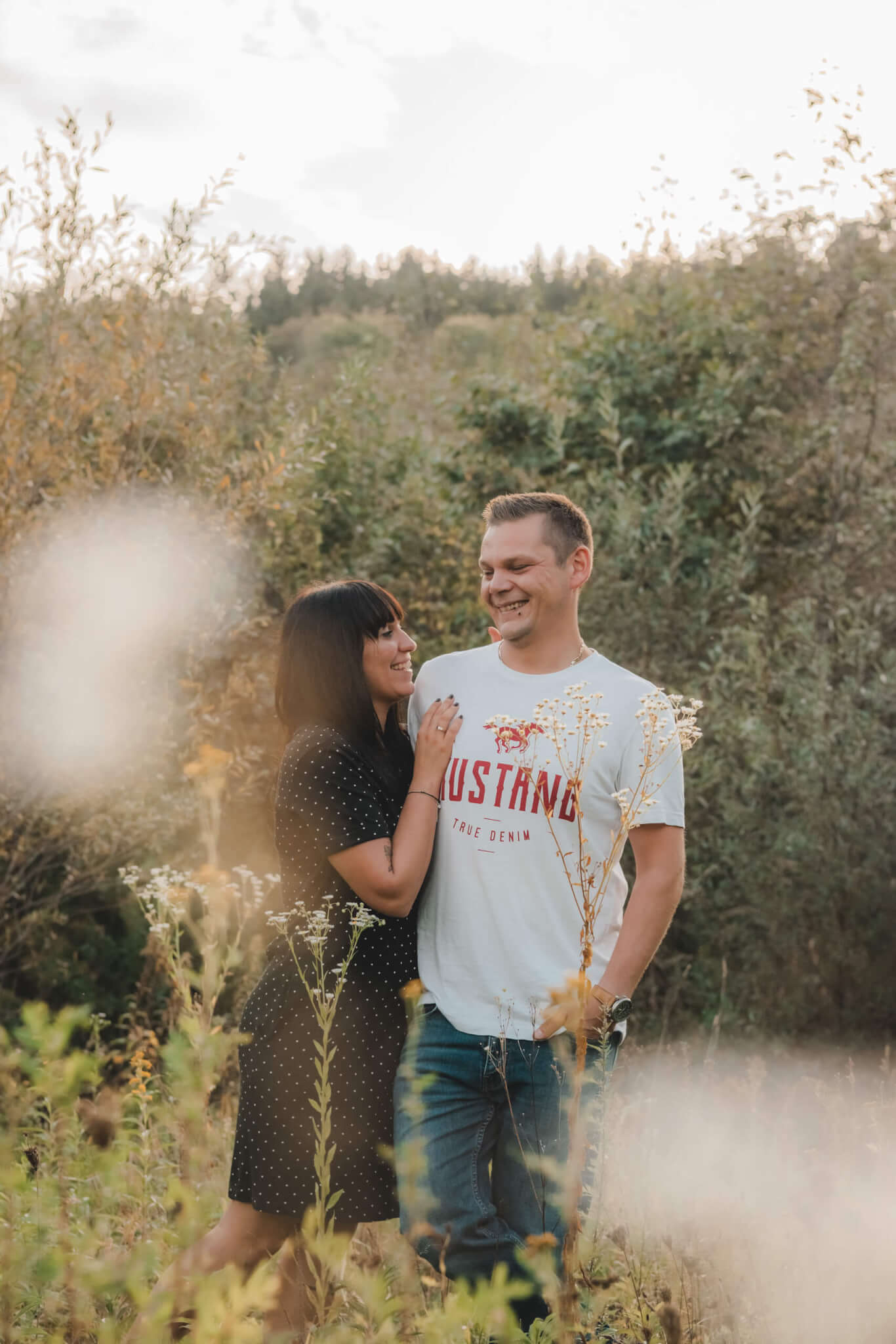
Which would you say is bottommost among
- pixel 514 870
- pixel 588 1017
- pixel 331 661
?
pixel 588 1017

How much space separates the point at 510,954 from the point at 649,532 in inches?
153

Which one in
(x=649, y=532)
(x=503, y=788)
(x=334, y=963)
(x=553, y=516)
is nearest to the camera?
(x=334, y=963)

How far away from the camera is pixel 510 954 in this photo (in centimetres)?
262

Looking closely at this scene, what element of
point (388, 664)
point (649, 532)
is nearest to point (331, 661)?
point (388, 664)

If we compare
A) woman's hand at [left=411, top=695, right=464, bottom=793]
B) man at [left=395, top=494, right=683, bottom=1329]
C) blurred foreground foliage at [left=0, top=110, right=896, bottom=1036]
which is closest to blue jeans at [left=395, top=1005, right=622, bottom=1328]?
man at [left=395, top=494, right=683, bottom=1329]

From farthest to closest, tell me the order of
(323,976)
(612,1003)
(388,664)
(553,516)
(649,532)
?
(649,532)
(553,516)
(388,664)
(612,1003)
(323,976)

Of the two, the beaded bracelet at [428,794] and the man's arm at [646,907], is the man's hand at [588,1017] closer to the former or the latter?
the man's arm at [646,907]

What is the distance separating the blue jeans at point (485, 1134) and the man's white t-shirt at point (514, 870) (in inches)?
2.7

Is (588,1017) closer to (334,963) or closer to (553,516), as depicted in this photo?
(334,963)

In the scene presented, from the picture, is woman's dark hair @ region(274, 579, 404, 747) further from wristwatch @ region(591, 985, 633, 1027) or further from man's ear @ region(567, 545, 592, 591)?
wristwatch @ region(591, 985, 633, 1027)

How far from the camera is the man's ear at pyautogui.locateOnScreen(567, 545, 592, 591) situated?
295cm

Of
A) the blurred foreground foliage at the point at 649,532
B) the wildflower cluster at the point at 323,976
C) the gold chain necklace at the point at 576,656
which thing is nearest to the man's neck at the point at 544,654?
the gold chain necklace at the point at 576,656

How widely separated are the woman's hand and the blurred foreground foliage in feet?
8.47

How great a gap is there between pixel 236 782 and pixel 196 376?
90.3 inches
